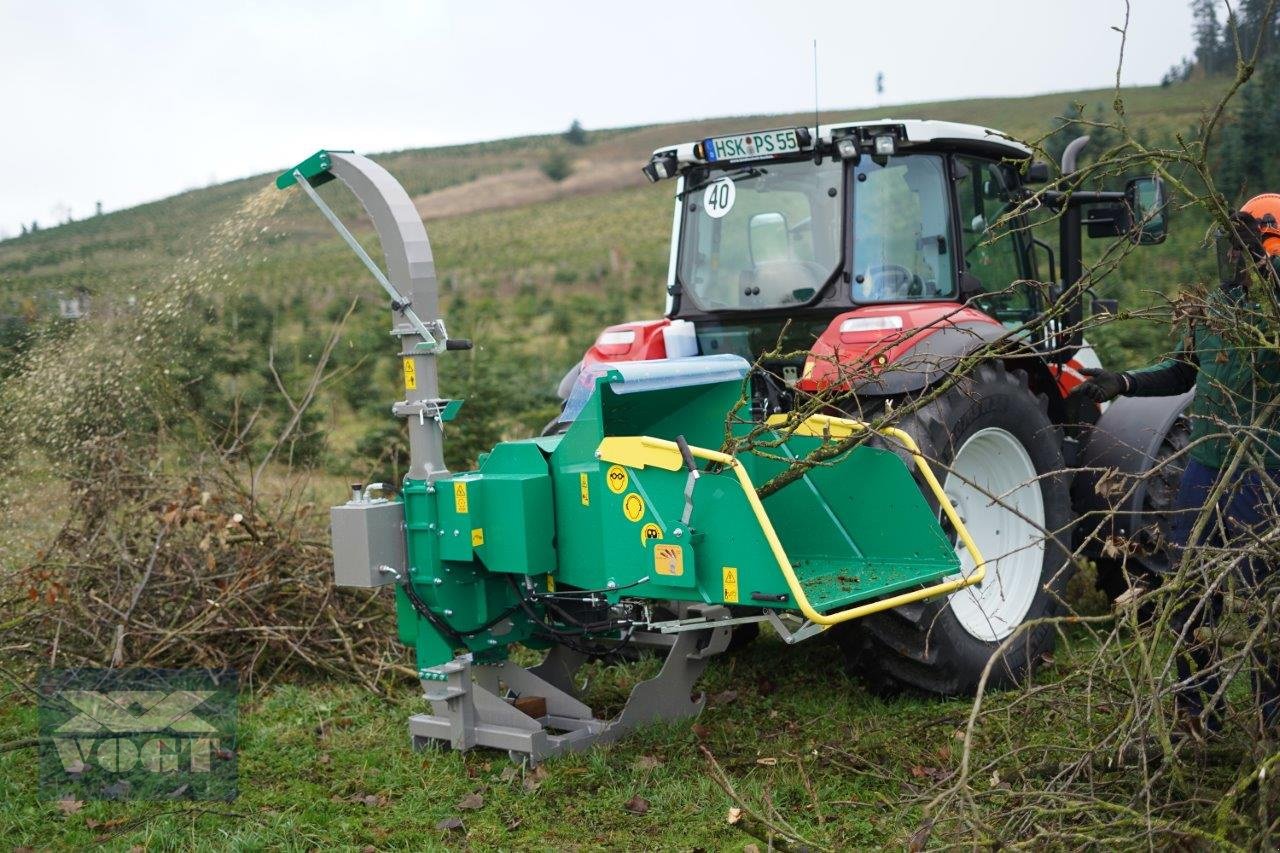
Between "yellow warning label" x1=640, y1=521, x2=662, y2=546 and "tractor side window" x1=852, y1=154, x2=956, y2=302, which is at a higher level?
"tractor side window" x1=852, y1=154, x2=956, y2=302

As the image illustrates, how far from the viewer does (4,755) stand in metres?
4.70

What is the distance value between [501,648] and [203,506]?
6.79 feet

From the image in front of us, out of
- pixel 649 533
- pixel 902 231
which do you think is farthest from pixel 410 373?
pixel 902 231

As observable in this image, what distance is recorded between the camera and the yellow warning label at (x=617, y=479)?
13.7 ft

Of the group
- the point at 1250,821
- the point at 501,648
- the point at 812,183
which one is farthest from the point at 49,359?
the point at 1250,821

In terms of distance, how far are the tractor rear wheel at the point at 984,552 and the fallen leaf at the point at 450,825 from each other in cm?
168

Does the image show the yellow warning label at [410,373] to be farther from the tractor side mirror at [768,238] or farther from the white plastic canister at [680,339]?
the tractor side mirror at [768,238]

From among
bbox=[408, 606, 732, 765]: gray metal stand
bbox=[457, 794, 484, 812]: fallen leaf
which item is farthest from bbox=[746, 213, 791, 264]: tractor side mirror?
bbox=[457, 794, 484, 812]: fallen leaf

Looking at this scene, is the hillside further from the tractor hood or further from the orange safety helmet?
the tractor hood

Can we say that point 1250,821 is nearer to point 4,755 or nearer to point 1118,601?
point 1118,601

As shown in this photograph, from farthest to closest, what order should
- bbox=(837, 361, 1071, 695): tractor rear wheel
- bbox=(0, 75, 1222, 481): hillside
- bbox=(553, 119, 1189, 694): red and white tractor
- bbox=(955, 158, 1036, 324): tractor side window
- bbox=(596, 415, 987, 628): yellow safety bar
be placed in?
bbox=(0, 75, 1222, 481): hillside < bbox=(955, 158, 1036, 324): tractor side window < bbox=(553, 119, 1189, 694): red and white tractor < bbox=(837, 361, 1071, 695): tractor rear wheel < bbox=(596, 415, 987, 628): yellow safety bar

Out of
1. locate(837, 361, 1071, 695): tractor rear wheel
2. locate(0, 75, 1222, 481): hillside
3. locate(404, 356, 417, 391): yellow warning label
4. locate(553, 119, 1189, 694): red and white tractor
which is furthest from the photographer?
locate(0, 75, 1222, 481): hillside

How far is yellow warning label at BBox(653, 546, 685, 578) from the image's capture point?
4004mm

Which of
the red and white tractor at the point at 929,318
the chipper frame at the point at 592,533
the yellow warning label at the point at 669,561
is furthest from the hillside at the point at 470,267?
the yellow warning label at the point at 669,561
